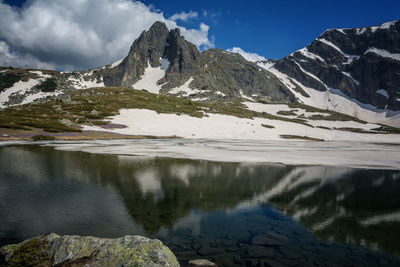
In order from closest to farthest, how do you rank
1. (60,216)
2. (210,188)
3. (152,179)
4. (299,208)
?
(60,216) → (299,208) → (210,188) → (152,179)

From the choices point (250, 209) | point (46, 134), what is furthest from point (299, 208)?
point (46, 134)

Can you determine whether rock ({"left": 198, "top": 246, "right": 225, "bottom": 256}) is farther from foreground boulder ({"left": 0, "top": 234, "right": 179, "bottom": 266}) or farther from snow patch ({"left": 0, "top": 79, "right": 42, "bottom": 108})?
snow patch ({"left": 0, "top": 79, "right": 42, "bottom": 108})

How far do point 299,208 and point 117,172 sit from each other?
15.7 meters

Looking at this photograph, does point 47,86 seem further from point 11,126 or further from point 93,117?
point 11,126

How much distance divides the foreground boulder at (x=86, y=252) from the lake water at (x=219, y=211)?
1.98 metres

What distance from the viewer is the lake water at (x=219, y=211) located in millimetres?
9734

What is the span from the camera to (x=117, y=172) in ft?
72.8

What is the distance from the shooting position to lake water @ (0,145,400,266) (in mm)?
9734

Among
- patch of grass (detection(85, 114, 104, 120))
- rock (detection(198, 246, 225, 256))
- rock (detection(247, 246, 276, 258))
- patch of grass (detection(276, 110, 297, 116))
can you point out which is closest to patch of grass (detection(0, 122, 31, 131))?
patch of grass (detection(85, 114, 104, 120))

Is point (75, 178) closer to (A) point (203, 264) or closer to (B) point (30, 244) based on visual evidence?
(B) point (30, 244)

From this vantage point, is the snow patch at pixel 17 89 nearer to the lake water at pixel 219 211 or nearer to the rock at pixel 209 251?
the lake water at pixel 219 211

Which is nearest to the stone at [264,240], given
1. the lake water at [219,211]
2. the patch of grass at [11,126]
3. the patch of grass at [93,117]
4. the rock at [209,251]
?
the lake water at [219,211]

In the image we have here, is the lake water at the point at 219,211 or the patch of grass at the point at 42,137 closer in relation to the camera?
the lake water at the point at 219,211

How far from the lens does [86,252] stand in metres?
6.95
